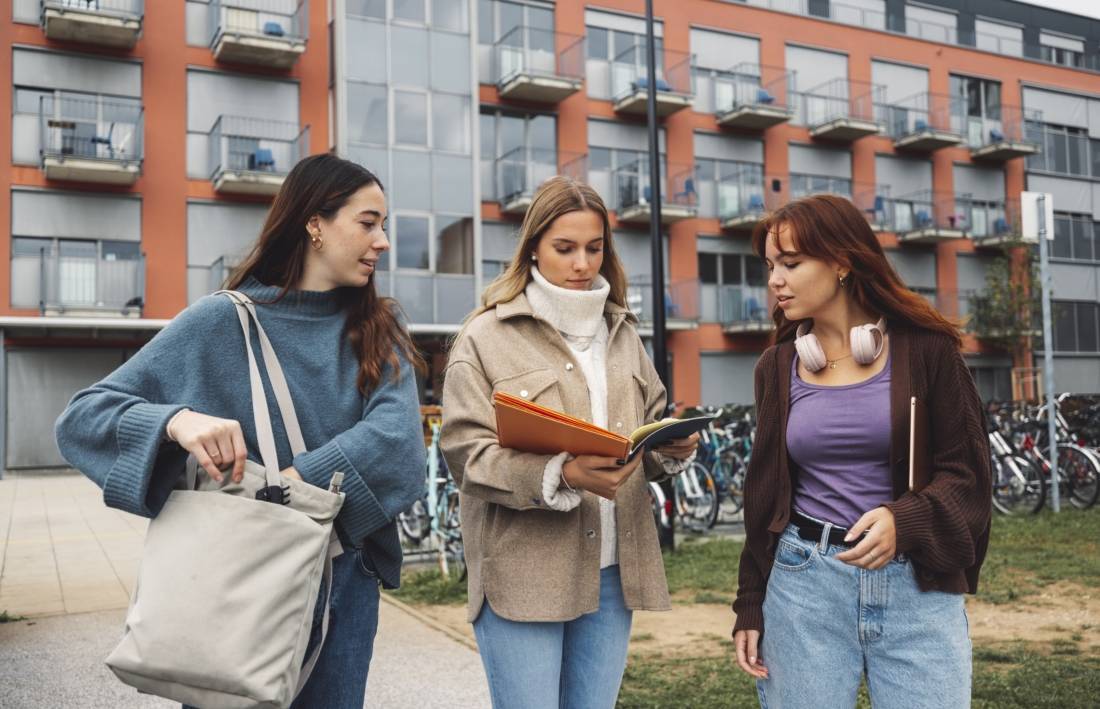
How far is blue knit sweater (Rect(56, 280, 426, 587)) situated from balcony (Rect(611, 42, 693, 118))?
2570 centimetres

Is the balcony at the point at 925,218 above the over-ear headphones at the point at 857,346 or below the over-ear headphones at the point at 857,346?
above

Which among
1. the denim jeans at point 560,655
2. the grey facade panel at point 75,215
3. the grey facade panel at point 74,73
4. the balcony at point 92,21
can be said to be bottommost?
the denim jeans at point 560,655

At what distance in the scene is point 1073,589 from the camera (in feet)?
22.4

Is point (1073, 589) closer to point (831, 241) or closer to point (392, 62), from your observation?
point (831, 241)

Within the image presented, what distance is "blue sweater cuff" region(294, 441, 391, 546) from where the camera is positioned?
1.98 meters

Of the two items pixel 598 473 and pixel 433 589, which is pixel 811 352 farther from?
pixel 433 589

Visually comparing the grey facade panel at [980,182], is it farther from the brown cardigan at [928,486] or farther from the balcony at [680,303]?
the brown cardigan at [928,486]

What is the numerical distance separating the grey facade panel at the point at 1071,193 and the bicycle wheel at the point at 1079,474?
26.9m

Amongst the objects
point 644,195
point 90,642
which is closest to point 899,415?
point 90,642

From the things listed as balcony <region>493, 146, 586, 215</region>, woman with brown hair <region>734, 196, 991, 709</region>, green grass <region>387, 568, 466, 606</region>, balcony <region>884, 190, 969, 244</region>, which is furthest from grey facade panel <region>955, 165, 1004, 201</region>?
woman with brown hair <region>734, 196, 991, 709</region>

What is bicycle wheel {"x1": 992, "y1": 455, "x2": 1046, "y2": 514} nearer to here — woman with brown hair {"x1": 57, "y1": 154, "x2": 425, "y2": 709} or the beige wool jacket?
the beige wool jacket

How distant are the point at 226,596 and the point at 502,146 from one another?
2503 cm

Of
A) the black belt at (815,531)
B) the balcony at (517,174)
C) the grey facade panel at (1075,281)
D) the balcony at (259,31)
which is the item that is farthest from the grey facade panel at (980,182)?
the black belt at (815,531)

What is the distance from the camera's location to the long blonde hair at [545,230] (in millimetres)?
2422
